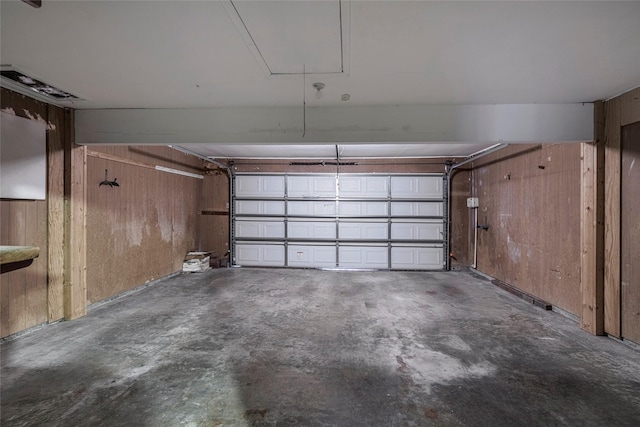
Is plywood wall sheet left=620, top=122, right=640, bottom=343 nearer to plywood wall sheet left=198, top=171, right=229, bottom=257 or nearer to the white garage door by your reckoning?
the white garage door

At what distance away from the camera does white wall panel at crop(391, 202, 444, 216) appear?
6219mm

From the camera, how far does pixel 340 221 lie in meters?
6.42

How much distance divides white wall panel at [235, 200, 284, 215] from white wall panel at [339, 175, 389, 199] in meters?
1.46

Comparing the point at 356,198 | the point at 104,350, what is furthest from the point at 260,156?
the point at 104,350

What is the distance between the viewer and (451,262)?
245 inches

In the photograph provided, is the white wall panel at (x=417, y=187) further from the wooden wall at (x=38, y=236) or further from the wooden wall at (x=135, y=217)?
the wooden wall at (x=38, y=236)

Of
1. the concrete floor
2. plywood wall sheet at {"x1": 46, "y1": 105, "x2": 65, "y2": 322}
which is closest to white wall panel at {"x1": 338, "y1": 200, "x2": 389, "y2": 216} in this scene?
the concrete floor

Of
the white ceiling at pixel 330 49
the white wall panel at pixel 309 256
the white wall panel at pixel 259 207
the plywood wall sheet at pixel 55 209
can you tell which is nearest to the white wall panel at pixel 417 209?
the white wall panel at pixel 309 256

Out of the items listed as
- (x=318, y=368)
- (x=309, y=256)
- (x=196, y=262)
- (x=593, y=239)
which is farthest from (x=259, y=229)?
(x=593, y=239)

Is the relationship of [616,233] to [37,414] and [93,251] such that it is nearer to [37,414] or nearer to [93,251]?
[37,414]

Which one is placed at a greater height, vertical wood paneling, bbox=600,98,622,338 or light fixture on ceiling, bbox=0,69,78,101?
light fixture on ceiling, bbox=0,69,78,101

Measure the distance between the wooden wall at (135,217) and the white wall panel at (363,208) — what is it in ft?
10.8

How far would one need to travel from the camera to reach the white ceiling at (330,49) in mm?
1567

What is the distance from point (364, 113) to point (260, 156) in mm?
3636
